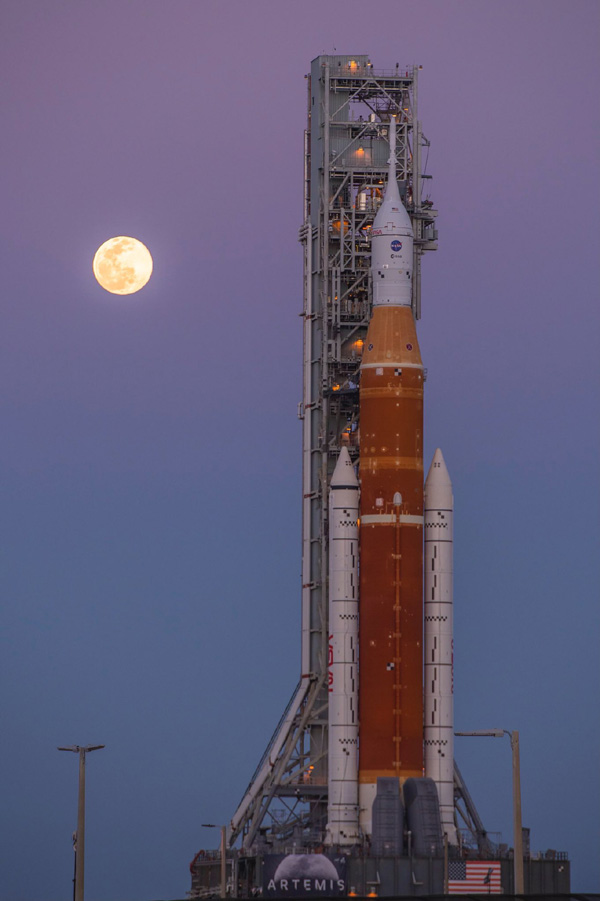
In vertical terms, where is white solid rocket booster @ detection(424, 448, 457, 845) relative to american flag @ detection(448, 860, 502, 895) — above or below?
above

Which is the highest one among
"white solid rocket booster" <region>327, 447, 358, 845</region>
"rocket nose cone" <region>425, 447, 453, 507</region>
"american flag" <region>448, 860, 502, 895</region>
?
"rocket nose cone" <region>425, 447, 453, 507</region>

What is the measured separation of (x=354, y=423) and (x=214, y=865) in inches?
A: 879

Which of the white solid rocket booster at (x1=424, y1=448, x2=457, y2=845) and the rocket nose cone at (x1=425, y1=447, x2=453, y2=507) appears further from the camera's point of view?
the rocket nose cone at (x1=425, y1=447, x2=453, y2=507)

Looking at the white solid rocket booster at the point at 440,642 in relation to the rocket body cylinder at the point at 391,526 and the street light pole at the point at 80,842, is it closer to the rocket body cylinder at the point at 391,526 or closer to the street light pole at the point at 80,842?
the rocket body cylinder at the point at 391,526

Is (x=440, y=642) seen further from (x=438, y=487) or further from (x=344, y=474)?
(x=344, y=474)

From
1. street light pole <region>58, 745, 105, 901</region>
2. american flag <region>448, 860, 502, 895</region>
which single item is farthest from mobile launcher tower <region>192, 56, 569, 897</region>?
street light pole <region>58, 745, 105, 901</region>

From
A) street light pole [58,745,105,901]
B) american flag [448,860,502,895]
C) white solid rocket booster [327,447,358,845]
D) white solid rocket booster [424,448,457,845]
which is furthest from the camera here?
white solid rocket booster [424,448,457,845]

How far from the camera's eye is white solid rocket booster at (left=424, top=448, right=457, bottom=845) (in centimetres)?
9031

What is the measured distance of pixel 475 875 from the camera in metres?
89.1

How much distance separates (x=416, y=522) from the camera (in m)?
91.7

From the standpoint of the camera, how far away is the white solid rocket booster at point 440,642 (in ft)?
296

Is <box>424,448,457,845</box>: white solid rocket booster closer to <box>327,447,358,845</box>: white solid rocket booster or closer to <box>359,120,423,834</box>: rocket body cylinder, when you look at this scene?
<box>359,120,423,834</box>: rocket body cylinder

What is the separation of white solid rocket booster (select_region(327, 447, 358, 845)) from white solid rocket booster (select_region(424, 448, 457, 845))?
3231 millimetres

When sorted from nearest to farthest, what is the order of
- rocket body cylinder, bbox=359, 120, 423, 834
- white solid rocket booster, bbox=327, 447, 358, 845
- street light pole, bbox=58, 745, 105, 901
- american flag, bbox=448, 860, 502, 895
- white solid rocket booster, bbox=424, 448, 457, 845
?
street light pole, bbox=58, 745, 105, 901 < american flag, bbox=448, 860, 502, 895 < rocket body cylinder, bbox=359, 120, 423, 834 < white solid rocket booster, bbox=327, 447, 358, 845 < white solid rocket booster, bbox=424, 448, 457, 845
